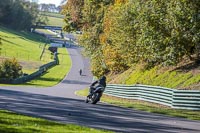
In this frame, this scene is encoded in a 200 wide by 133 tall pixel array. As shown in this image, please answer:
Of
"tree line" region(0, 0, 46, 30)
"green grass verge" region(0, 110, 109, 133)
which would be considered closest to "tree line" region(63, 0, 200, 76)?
"green grass verge" region(0, 110, 109, 133)

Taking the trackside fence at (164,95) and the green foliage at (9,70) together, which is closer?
the trackside fence at (164,95)

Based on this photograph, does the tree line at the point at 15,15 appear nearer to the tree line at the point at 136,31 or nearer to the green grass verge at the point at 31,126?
the tree line at the point at 136,31

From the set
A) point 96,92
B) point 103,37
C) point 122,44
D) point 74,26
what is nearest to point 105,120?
point 96,92

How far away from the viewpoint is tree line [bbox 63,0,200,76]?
2985cm

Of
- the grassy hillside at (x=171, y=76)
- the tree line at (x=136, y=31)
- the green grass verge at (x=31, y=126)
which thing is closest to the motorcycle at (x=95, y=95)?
the grassy hillside at (x=171, y=76)

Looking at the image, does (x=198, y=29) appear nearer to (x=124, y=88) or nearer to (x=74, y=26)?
(x=124, y=88)

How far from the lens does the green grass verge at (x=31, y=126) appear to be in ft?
40.2

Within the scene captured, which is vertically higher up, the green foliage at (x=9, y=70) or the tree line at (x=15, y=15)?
the tree line at (x=15, y=15)

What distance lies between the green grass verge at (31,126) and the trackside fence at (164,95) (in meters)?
11.9

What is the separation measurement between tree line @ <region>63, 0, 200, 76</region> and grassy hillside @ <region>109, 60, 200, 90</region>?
0.67m

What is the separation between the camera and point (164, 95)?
93.6 ft

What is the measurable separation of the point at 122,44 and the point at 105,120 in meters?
24.9

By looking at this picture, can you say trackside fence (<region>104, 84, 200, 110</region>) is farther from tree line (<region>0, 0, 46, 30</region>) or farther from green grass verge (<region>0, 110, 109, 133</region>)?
tree line (<region>0, 0, 46, 30</region>)

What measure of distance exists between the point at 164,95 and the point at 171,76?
204 inches
